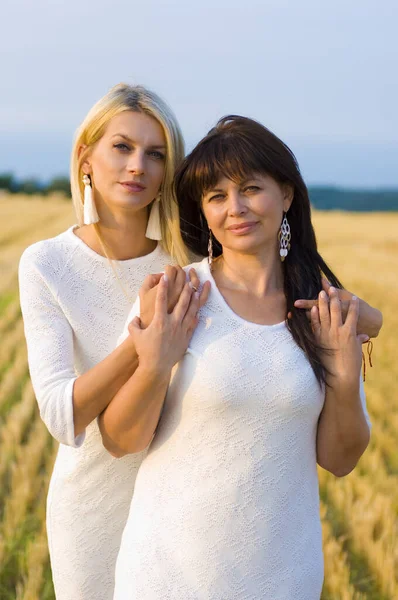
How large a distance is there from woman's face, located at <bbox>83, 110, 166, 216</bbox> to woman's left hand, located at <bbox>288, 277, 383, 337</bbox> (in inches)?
26.0

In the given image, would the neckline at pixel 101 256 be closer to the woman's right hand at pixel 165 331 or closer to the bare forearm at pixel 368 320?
Answer: the woman's right hand at pixel 165 331

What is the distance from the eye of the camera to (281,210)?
2828mm

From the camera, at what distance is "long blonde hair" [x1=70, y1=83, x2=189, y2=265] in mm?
3139

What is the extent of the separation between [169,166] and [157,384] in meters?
0.86

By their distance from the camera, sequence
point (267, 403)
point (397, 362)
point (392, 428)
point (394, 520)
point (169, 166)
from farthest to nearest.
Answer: point (397, 362) → point (392, 428) → point (394, 520) → point (169, 166) → point (267, 403)

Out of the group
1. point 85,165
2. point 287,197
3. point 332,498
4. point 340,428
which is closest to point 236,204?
point 287,197

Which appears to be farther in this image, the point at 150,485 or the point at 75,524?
the point at 75,524

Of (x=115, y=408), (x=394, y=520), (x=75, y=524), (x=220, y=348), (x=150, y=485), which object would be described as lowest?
(x=394, y=520)

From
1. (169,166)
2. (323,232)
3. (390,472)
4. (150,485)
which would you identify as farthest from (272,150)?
(323,232)

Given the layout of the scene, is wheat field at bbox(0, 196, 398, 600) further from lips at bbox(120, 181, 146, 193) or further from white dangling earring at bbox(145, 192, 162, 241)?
lips at bbox(120, 181, 146, 193)

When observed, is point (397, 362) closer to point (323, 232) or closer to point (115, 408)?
point (115, 408)

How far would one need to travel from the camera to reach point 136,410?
→ 2.61 m

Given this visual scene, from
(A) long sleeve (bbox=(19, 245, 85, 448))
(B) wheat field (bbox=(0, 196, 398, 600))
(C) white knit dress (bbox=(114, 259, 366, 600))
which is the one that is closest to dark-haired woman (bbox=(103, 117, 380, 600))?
(C) white knit dress (bbox=(114, 259, 366, 600))

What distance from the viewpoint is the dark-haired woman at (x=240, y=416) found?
2574mm
